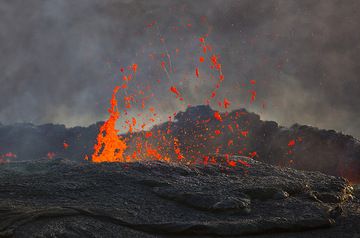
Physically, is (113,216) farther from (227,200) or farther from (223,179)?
(223,179)

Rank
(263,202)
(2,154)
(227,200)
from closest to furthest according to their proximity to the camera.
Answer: (227,200), (263,202), (2,154)

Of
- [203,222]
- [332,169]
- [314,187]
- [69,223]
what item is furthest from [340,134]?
[69,223]

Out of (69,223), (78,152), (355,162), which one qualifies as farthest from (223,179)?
(78,152)

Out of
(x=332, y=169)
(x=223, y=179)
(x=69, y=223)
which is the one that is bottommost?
(x=69, y=223)

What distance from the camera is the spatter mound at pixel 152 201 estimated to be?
15.1m

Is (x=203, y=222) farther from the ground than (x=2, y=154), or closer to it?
closer to it

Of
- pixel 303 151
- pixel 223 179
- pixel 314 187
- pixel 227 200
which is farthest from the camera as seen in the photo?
pixel 303 151

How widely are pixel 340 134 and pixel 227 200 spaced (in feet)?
181

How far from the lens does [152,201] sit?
1786 centimetres

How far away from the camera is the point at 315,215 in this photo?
722 inches

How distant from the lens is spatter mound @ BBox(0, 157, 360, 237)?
15086mm

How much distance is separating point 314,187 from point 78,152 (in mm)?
105253

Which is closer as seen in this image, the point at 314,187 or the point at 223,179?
the point at 223,179

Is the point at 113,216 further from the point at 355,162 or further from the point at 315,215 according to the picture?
the point at 355,162
